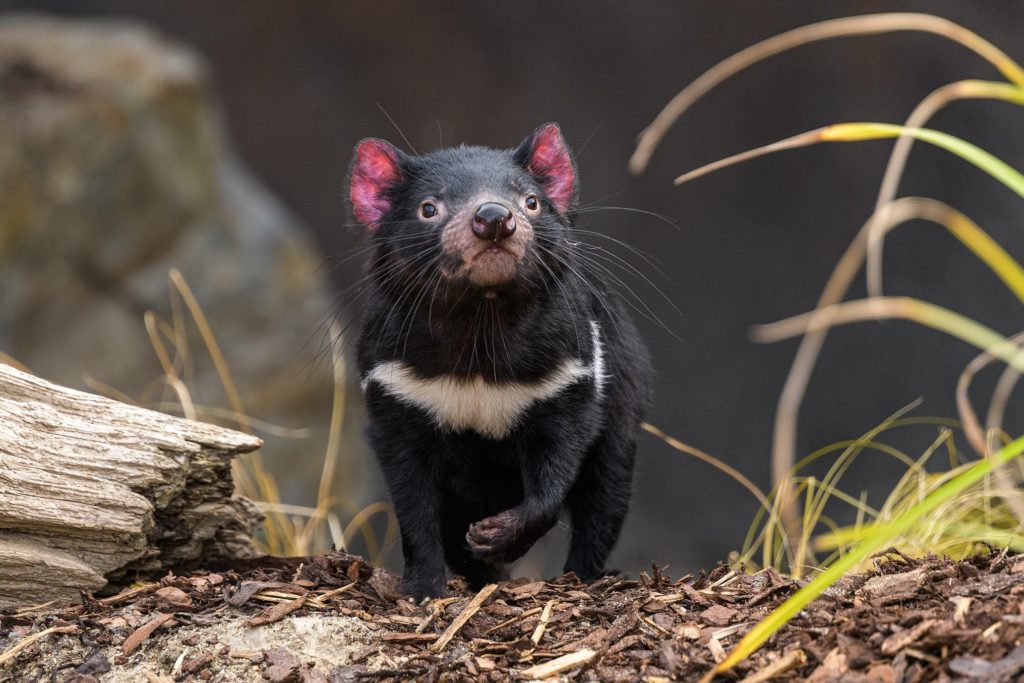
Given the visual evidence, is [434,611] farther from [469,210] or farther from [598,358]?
[469,210]

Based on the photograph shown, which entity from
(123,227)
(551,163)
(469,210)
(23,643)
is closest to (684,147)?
A: (123,227)

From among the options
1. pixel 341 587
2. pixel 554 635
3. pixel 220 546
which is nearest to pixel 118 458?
pixel 220 546

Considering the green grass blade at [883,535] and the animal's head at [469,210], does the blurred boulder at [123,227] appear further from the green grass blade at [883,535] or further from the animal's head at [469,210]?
the green grass blade at [883,535]

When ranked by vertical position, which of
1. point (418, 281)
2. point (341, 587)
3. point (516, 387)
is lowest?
point (341, 587)

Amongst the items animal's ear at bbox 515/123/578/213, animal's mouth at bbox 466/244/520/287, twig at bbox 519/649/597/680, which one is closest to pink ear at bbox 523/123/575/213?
animal's ear at bbox 515/123/578/213

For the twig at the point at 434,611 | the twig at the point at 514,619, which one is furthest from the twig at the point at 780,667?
the twig at the point at 434,611

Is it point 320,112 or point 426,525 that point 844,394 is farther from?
point 426,525
